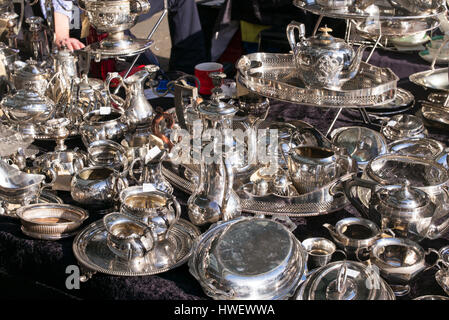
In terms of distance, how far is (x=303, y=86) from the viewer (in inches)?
55.4

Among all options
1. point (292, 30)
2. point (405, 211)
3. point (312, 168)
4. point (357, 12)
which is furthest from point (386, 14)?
point (405, 211)

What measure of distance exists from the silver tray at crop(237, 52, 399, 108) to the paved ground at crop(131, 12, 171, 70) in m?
1.70

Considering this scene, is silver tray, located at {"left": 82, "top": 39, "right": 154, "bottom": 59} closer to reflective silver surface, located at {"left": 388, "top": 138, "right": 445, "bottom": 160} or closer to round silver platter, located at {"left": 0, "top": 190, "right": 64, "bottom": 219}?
round silver platter, located at {"left": 0, "top": 190, "right": 64, "bottom": 219}

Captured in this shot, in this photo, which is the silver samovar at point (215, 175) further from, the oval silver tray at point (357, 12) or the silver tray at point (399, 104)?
the silver tray at point (399, 104)

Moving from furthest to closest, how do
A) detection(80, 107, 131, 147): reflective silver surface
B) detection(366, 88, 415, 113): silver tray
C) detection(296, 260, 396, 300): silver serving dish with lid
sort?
detection(366, 88, 415, 113): silver tray < detection(80, 107, 131, 147): reflective silver surface < detection(296, 260, 396, 300): silver serving dish with lid

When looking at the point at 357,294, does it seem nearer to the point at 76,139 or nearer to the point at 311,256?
the point at 311,256

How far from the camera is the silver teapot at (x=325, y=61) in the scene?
131 centimetres

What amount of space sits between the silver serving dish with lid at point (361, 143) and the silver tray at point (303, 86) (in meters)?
0.12

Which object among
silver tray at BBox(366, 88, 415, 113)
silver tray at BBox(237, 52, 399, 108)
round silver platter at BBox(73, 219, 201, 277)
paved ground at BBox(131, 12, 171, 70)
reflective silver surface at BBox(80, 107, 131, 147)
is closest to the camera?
round silver platter at BBox(73, 219, 201, 277)

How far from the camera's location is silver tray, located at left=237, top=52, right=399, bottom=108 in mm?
1271

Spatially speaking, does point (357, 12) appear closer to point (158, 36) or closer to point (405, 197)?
point (405, 197)

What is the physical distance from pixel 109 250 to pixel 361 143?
727mm

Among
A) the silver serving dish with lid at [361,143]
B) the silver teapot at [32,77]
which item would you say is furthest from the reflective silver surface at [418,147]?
the silver teapot at [32,77]

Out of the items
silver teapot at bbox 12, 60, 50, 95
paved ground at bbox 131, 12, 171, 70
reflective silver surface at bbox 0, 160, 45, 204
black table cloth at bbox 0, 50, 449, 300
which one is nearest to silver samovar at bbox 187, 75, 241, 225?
black table cloth at bbox 0, 50, 449, 300
